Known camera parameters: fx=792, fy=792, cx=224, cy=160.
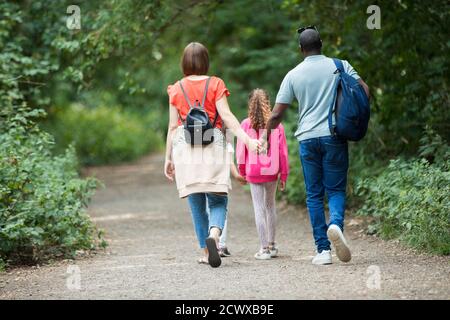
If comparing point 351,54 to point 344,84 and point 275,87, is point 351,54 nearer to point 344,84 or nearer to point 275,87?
point 344,84

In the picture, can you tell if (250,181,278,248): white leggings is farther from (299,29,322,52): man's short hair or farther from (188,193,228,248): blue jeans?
(299,29,322,52): man's short hair

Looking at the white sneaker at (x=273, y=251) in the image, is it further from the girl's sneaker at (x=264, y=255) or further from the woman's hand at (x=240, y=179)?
the woman's hand at (x=240, y=179)

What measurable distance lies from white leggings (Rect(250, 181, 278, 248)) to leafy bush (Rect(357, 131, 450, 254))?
1408 mm

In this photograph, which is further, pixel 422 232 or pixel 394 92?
pixel 394 92

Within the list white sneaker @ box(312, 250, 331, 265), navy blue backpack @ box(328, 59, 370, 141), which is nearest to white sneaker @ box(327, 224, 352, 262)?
white sneaker @ box(312, 250, 331, 265)

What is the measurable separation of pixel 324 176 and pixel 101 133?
89.0 ft

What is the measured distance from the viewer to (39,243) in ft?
29.0

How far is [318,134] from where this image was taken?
7496mm

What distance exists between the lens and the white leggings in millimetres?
8594

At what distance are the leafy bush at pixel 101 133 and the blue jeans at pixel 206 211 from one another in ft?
63.5

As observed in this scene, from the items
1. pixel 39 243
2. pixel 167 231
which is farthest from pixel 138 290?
pixel 167 231

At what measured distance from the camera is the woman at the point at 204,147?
762 cm

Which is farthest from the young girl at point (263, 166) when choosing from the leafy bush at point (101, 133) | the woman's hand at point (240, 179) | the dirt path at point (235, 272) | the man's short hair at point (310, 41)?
the leafy bush at point (101, 133)
